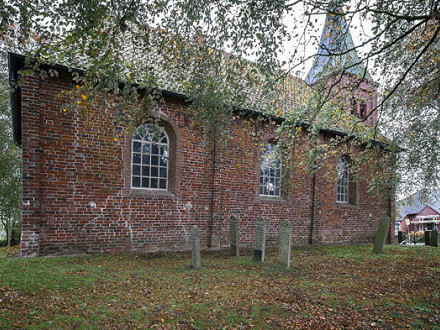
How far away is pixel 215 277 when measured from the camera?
6832 mm

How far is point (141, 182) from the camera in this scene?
9.94 m

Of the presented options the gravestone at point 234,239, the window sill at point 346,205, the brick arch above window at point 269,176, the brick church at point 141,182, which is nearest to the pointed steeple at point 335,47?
the brick church at point 141,182

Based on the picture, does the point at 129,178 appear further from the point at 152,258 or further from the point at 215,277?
the point at 215,277

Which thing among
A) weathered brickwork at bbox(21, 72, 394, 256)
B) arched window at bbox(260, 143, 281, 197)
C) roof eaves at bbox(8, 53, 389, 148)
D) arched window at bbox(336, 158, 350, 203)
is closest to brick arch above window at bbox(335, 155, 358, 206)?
arched window at bbox(336, 158, 350, 203)

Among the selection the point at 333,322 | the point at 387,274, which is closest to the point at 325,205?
the point at 387,274

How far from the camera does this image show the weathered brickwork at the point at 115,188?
8023mm

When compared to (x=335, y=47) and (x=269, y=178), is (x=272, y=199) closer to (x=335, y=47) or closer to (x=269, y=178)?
(x=269, y=178)

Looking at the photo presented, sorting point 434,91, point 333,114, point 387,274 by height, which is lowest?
point 387,274

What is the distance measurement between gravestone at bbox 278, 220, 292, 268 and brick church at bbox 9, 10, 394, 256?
156 cm

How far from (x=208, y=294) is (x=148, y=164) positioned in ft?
18.1

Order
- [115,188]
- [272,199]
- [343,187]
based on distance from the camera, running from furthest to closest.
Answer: [343,187] < [272,199] < [115,188]

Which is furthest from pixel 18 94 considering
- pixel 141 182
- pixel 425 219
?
pixel 425 219

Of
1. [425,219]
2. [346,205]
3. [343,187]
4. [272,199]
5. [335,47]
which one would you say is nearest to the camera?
[335,47]

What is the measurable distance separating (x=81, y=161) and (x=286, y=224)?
589cm
